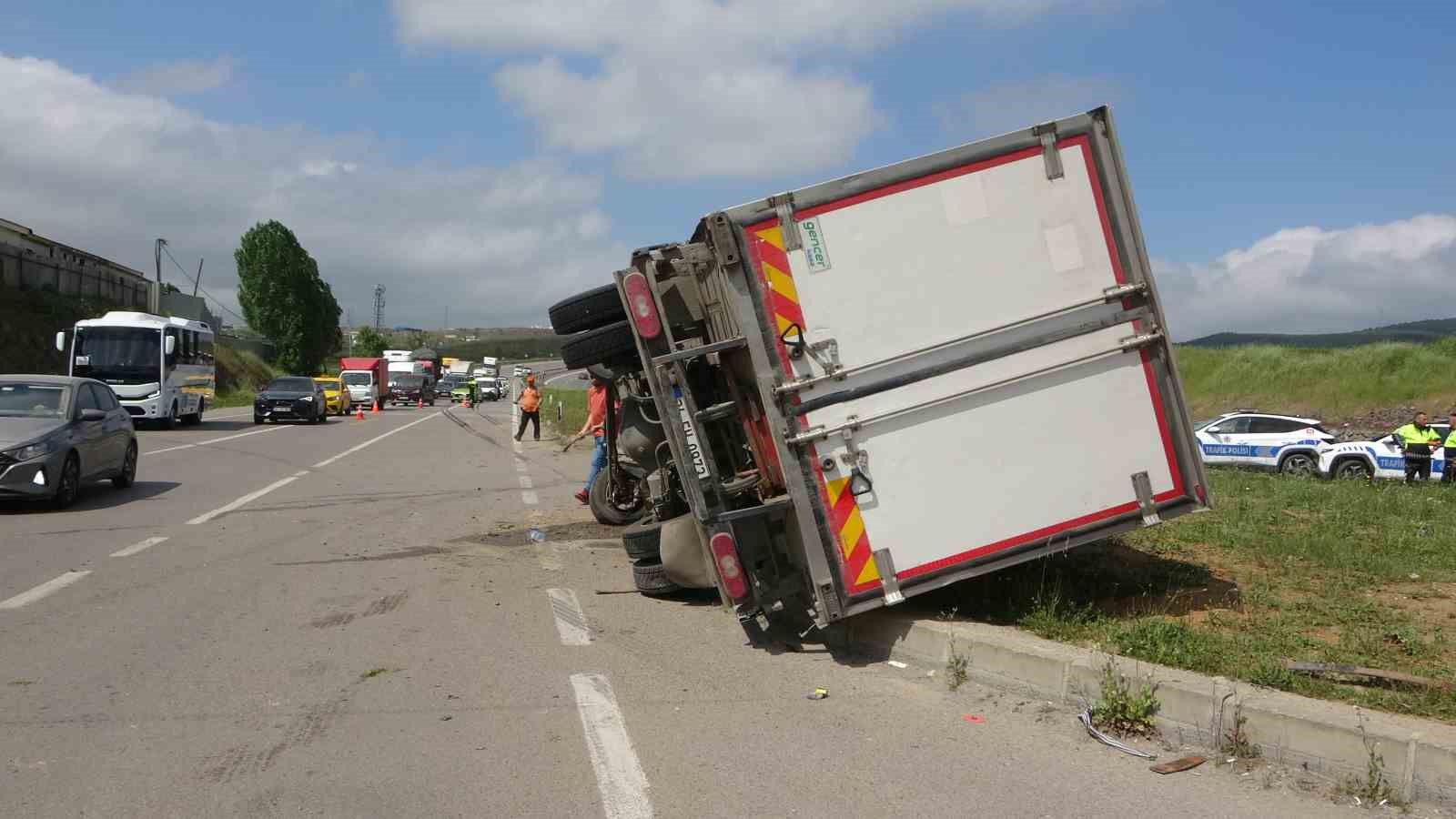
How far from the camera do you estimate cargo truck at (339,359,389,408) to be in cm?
5641

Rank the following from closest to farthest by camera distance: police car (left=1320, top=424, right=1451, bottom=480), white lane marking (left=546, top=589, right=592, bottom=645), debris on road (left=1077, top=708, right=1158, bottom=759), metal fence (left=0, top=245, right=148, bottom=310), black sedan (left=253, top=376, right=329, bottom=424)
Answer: debris on road (left=1077, top=708, right=1158, bottom=759), white lane marking (left=546, top=589, right=592, bottom=645), police car (left=1320, top=424, right=1451, bottom=480), black sedan (left=253, top=376, right=329, bottom=424), metal fence (left=0, top=245, right=148, bottom=310)

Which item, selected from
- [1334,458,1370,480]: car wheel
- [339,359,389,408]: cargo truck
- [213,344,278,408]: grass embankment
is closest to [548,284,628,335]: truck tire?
[1334,458,1370,480]: car wheel

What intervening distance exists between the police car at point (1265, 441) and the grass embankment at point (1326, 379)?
17247mm

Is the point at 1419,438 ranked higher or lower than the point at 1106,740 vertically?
lower

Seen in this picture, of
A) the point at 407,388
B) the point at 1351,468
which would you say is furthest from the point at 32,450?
the point at 407,388

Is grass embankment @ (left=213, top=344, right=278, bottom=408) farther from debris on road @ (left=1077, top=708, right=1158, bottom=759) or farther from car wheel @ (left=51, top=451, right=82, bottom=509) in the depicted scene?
debris on road @ (left=1077, top=708, right=1158, bottom=759)

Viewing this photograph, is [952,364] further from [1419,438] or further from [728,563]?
[1419,438]

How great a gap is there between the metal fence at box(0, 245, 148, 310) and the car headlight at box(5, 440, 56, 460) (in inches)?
1598

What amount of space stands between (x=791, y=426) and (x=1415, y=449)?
19231 mm

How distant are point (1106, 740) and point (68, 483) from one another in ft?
40.0

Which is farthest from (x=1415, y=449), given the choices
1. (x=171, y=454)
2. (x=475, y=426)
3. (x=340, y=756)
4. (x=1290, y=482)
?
(x=475, y=426)

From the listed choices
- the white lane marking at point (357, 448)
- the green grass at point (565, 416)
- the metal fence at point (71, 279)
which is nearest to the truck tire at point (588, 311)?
the white lane marking at point (357, 448)

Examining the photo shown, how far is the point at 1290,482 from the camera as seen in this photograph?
1423cm

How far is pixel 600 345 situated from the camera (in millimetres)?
8242
